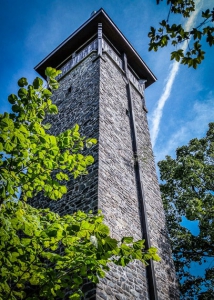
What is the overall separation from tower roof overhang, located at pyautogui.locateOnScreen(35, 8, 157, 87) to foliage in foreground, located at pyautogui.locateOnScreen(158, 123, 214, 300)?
4.77m

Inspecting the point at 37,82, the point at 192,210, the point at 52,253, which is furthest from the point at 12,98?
the point at 192,210

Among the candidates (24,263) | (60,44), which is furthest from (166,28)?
(60,44)

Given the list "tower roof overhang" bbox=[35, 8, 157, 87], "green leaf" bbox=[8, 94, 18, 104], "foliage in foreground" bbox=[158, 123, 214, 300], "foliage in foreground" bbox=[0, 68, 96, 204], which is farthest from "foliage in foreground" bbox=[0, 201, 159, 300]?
"tower roof overhang" bbox=[35, 8, 157, 87]

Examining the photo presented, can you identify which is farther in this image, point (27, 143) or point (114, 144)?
point (114, 144)

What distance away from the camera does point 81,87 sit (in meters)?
10.1

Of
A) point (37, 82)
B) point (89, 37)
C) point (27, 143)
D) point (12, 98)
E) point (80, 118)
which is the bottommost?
point (27, 143)

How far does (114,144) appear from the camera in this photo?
7.93 m

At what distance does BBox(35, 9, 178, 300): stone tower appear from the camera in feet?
19.6

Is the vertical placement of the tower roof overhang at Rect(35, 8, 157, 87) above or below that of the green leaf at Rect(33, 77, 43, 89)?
above

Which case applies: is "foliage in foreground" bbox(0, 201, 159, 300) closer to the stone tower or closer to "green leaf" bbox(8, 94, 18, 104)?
"green leaf" bbox(8, 94, 18, 104)

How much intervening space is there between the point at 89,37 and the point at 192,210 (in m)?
8.76

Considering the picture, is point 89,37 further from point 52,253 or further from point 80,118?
point 52,253

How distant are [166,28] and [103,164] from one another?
3.99 meters

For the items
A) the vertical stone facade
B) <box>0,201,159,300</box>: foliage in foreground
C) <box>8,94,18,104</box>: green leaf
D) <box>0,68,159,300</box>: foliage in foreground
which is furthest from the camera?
the vertical stone facade
